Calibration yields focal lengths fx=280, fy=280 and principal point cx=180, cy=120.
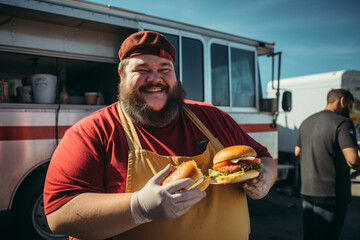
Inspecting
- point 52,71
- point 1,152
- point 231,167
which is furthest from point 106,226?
point 52,71

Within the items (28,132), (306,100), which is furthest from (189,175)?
(306,100)

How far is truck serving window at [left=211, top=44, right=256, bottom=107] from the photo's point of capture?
4746 millimetres

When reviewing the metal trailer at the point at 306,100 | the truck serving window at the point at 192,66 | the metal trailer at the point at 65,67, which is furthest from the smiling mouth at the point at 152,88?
the metal trailer at the point at 306,100

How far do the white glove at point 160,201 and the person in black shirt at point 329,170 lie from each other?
2.39 meters

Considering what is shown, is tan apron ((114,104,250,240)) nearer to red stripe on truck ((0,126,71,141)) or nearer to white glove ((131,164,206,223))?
white glove ((131,164,206,223))

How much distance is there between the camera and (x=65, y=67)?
436 cm

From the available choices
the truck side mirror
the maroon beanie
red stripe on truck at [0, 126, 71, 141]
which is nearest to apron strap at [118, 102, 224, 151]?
the maroon beanie

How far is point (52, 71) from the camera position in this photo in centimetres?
465

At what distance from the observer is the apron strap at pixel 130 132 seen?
62.5 inches

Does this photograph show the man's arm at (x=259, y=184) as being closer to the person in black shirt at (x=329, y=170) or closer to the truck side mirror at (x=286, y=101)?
the person in black shirt at (x=329, y=170)

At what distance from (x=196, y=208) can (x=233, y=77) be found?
3706 millimetres

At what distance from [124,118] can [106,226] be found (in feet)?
2.19

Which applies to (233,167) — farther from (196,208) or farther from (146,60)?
(146,60)

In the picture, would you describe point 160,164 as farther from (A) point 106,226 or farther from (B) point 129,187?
(A) point 106,226
